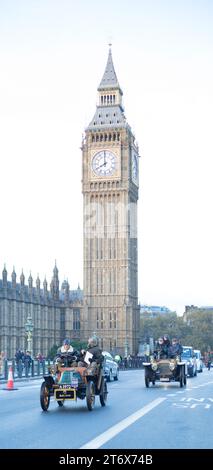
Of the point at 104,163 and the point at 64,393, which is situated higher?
the point at 104,163

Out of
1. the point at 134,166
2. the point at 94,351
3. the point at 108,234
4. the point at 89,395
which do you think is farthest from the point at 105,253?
the point at 89,395

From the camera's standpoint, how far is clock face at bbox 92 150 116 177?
109500mm

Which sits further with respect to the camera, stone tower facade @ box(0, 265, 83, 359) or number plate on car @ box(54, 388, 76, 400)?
stone tower facade @ box(0, 265, 83, 359)

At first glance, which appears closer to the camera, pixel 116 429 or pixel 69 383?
pixel 116 429

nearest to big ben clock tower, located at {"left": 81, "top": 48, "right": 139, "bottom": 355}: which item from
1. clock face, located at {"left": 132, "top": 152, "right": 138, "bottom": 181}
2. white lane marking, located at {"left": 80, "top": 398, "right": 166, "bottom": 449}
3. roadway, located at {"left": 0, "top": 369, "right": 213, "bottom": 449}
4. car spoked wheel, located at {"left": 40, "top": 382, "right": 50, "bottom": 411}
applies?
clock face, located at {"left": 132, "top": 152, "right": 138, "bottom": 181}

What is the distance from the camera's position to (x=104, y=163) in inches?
4333

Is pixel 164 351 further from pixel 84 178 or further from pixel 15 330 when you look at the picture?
pixel 84 178

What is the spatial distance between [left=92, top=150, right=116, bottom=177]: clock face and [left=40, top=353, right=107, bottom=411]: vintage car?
92141 mm

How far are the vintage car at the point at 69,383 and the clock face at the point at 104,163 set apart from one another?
92.1 meters

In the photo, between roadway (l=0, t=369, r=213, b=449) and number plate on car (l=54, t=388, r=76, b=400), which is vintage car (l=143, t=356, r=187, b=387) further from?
number plate on car (l=54, t=388, r=76, b=400)

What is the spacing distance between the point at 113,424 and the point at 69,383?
134 inches

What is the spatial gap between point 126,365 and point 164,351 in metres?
44.1

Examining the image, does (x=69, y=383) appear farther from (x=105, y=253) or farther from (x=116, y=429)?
(x=105, y=253)
